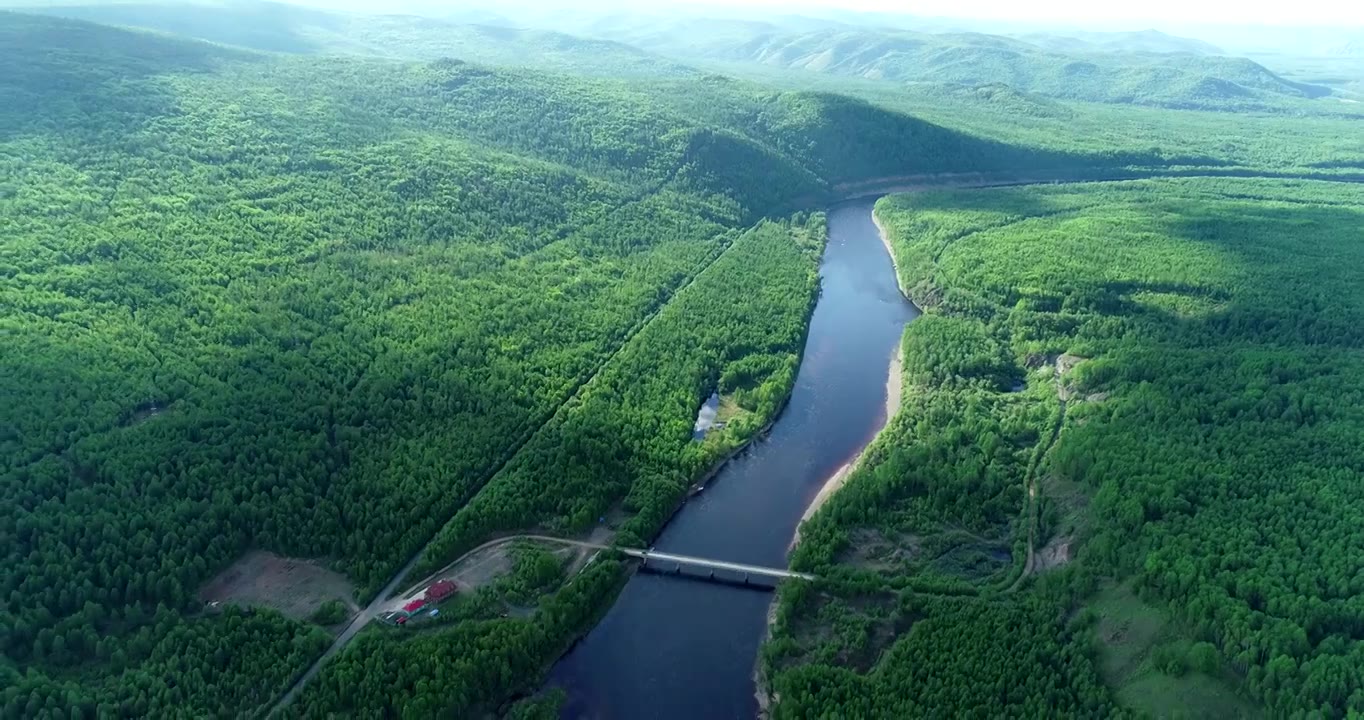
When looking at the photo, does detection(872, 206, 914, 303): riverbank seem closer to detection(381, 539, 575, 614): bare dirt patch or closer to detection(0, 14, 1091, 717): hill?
detection(0, 14, 1091, 717): hill

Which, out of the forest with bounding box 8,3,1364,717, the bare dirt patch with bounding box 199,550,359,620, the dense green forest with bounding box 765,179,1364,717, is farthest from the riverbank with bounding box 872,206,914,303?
the bare dirt patch with bounding box 199,550,359,620

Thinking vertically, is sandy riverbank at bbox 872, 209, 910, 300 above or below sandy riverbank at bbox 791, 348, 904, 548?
above

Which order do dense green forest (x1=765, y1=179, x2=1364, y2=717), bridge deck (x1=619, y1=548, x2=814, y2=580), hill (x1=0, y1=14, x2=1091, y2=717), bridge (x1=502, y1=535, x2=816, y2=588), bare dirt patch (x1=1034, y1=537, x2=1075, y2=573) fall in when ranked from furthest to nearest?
1. bare dirt patch (x1=1034, y1=537, x2=1075, y2=573)
2. bridge (x1=502, y1=535, x2=816, y2=588)
3. bridge deck (x1=619, y1=548, x2=814, y2=580)
4. hill (x1=0, y1=14, x2=1091, y2=717)
5. dense green forest (x1=765, y1=179, x2=1364, y2=717)

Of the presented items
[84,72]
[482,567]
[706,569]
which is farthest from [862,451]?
[84,72]

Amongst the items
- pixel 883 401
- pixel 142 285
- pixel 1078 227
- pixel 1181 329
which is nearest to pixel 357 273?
pixel 142 285

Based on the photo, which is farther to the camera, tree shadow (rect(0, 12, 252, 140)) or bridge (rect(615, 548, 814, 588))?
tree shadow (rect(0, 12, 252, 140))

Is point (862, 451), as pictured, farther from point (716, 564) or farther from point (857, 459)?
point (716, 564)

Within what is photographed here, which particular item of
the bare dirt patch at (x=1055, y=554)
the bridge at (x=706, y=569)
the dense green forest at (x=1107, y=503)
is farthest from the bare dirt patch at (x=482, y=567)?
the bare dirt patch at (x=1055, y=554)
